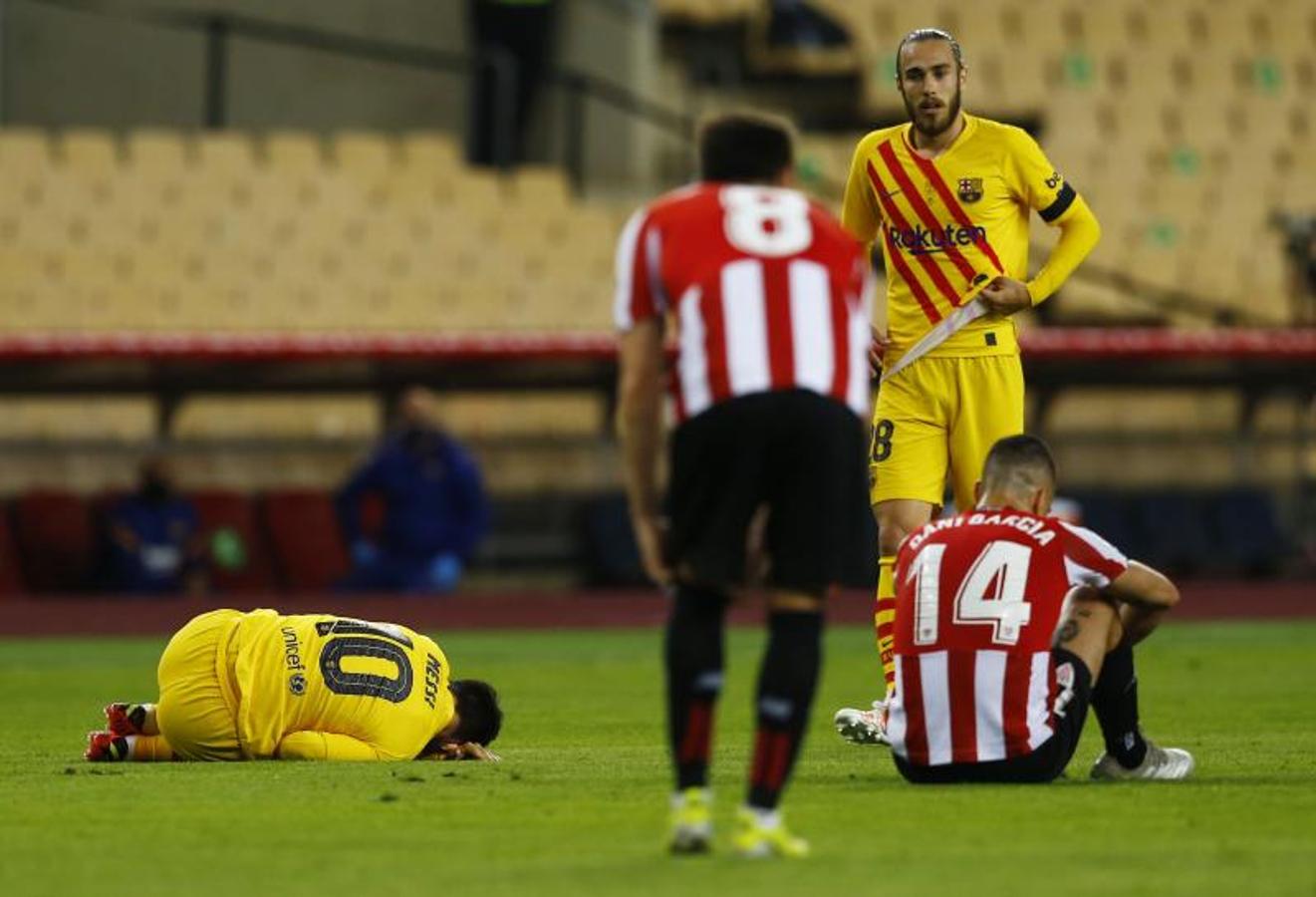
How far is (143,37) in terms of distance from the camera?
24312 mm

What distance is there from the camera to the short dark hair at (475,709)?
891 centimetres

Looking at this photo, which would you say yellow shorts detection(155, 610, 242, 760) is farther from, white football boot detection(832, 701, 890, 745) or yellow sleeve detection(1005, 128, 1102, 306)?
yellow sleeve detection(1005, 128, 1102, 306)

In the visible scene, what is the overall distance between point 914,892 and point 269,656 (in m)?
3.33

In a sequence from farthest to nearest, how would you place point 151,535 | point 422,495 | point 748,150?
point 151,535 < point 422,495 < point 748,150

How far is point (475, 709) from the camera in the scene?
8.92 meters

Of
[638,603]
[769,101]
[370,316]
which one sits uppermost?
[769,101]

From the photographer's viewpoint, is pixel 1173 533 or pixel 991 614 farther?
pixel 1173 533

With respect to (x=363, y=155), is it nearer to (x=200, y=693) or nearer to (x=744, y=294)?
(x=200, y=693)

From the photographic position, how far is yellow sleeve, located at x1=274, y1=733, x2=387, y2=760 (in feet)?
28.8

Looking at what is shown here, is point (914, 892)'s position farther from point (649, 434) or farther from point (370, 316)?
point (370, 316)

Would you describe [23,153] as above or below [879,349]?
above

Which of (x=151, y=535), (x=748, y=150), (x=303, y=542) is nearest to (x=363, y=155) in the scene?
(x=303, y=542)

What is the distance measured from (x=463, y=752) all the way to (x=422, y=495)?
435 inches

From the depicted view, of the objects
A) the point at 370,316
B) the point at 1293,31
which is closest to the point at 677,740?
the point at 370,316
